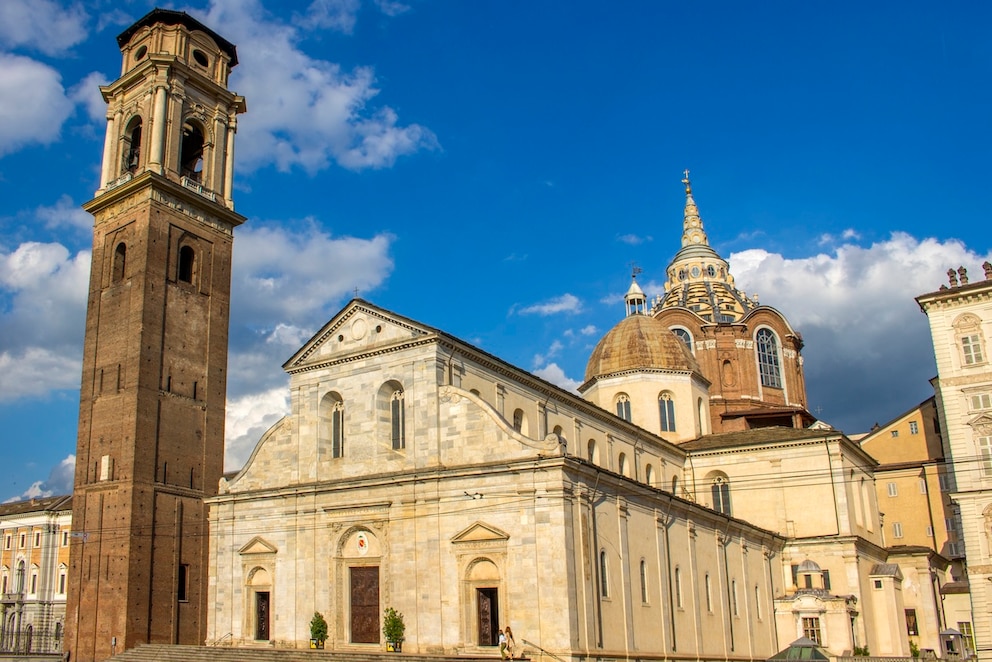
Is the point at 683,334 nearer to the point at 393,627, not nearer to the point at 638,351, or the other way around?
the point at 638,351

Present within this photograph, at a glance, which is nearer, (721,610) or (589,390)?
(721,610)

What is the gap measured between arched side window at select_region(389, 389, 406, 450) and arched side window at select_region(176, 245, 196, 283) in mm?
17185

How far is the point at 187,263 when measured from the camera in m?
47.7

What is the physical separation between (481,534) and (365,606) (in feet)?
19.2

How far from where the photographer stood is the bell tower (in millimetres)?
41594

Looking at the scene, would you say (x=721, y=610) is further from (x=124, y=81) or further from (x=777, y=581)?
(x=124, y=81)

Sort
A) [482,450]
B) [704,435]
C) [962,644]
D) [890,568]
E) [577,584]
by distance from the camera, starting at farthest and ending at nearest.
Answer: [704,435], [890,568], [962,644], [482,450], [577,584]

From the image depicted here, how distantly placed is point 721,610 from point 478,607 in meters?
14.0

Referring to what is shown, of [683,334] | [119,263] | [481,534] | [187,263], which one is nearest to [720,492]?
[683,334]

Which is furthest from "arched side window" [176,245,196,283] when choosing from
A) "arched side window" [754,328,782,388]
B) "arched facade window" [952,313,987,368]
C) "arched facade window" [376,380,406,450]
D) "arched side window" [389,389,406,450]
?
"arched side window" [754,328,782,388]

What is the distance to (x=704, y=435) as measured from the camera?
54.2 m

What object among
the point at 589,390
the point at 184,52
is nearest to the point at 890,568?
the point at 589,390

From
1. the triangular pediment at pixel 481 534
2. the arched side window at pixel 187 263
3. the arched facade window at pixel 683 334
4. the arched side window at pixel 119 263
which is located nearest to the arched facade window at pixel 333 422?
the triangular pediment at pixel 481 534

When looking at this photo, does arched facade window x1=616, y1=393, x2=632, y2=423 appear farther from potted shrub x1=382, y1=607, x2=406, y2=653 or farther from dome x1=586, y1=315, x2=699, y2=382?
potted shrub x1=382, y1=607, x2=406, y2=653
